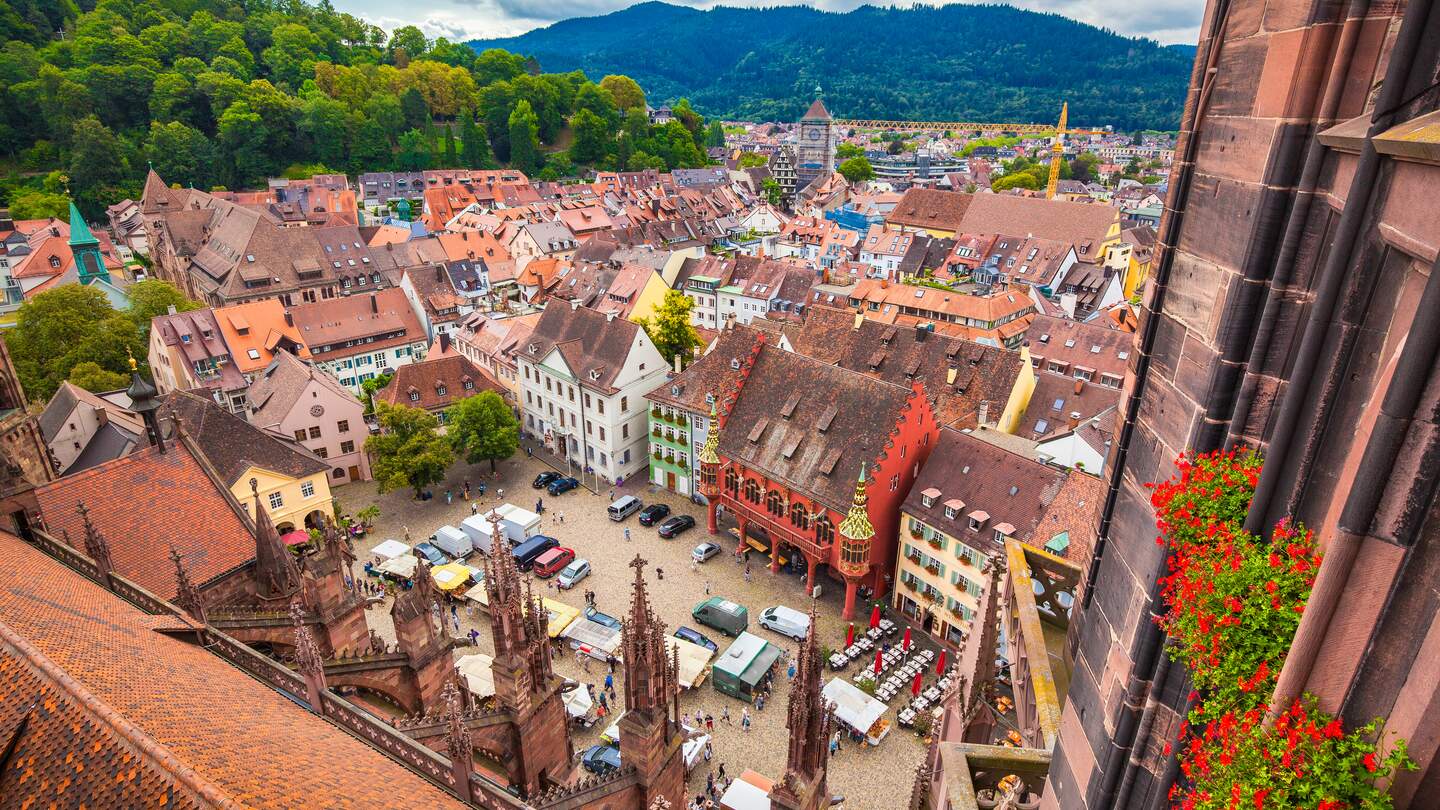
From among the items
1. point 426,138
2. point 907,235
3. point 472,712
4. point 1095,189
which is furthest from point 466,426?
point 1095,189

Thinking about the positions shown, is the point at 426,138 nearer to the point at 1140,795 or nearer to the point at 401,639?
the point at 401,639

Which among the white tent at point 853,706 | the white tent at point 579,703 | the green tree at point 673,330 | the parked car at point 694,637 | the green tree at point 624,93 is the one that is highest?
the green tree at point 624,93

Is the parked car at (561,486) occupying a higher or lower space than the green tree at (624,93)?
lower

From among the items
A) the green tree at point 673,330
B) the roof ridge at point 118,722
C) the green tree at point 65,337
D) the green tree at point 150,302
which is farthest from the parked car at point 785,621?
the green tree at point 150,302

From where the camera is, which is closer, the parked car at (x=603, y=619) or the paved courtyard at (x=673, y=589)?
the paved courtyard at (x=673, y=589)

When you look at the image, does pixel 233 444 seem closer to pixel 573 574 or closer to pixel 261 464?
pixel 261 464

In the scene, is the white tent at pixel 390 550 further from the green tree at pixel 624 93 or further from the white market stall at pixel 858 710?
the green tree at pixel 624 93
